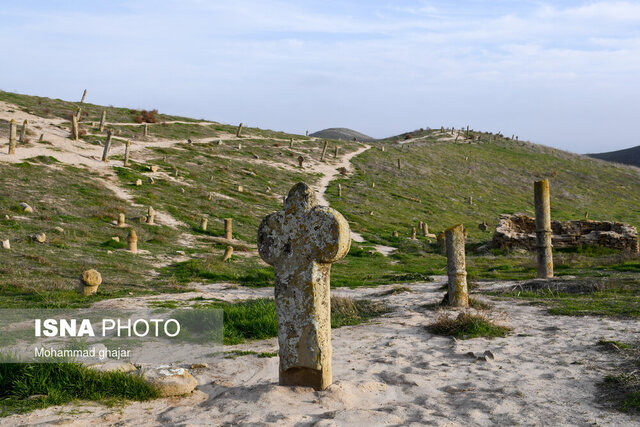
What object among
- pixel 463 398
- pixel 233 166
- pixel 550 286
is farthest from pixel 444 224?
pixel 463 398

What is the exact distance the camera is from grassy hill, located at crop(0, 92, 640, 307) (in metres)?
16.9

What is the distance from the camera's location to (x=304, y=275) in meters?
6.22

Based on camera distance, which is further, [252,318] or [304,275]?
[252,318]

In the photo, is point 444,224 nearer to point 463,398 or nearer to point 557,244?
point 557,244

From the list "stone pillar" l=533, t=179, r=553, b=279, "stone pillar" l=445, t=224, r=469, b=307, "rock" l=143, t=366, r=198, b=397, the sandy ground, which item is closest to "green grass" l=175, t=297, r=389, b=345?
the sandy ground

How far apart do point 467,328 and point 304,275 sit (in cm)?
460

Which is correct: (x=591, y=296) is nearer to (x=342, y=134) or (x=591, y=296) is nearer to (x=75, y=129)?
(x=75, y=129)

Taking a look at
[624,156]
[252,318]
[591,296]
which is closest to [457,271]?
[591,296]

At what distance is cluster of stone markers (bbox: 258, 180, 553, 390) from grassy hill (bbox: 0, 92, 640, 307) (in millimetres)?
7572


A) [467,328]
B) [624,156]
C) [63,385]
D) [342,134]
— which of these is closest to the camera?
[63,385]

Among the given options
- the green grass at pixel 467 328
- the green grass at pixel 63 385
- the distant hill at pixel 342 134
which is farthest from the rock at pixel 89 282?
the distant hill at pixel 342 134

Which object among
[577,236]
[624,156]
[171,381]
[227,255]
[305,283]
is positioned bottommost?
[577,236]

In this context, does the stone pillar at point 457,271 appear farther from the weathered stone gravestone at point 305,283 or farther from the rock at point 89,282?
the rock at point 89,282

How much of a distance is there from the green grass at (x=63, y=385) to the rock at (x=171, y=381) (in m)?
0.10
